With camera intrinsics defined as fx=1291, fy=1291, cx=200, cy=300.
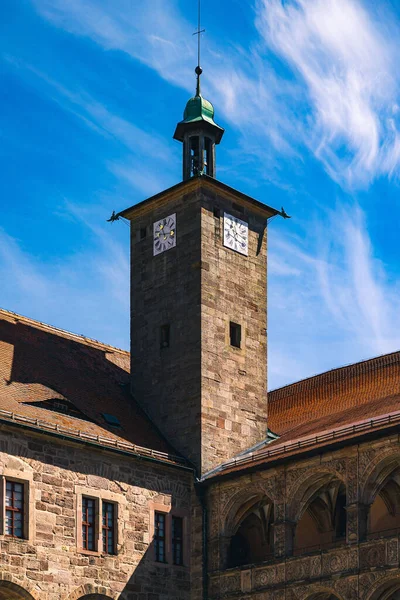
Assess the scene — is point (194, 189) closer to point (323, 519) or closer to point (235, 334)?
point (235, 334)

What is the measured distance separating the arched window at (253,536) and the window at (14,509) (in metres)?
6.82

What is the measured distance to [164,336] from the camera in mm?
39844

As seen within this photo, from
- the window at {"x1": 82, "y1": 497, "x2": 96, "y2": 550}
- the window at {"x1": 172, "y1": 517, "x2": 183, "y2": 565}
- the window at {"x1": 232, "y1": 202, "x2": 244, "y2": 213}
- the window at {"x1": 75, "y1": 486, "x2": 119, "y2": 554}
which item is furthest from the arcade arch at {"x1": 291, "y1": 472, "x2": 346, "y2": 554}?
the window at {"x1": 232, "y1": 202, "x2": 244, "y2": 213}

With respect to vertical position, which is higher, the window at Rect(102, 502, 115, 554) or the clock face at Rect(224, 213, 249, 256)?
the clock face at Rect(224, 213, 249, 256)

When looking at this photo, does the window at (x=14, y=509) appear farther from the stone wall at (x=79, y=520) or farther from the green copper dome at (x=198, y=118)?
the green copper dome at (x=198, y=118)

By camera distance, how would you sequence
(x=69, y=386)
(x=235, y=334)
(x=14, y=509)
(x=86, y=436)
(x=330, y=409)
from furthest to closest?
1. (x=235, y=334)
2. (x=330, y=409)
3. (x=69, y=386)
4. (x=86, y=436)
5. (x=14, y=509)

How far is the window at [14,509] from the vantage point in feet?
105

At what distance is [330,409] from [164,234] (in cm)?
757

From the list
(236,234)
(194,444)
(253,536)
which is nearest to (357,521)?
(253,536)

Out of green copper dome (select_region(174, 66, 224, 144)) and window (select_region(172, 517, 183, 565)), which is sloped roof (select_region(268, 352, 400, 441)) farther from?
green copper dome (select_region(174, 66, 224, 144))

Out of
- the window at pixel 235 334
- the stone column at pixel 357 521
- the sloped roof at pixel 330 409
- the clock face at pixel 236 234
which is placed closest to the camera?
the stone column at pixel 357 521

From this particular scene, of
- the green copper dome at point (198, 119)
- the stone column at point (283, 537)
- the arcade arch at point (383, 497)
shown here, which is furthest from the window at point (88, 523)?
the green copper dome at point (198, 119)

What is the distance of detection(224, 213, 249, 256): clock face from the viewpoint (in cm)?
4041

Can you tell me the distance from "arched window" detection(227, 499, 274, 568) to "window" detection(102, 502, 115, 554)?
383 centimetres
